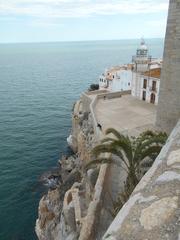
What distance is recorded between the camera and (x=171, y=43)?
17.2 m

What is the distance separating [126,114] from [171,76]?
35.5ft

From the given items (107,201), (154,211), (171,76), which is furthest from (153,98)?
(154,211)

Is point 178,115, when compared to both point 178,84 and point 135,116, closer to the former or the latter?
point 178,84

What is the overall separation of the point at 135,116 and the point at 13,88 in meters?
60.1

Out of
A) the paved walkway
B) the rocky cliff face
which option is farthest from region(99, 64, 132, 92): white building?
the rocky cliff face

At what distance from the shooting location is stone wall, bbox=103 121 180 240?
3.46 metres

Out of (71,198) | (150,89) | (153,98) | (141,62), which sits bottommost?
(71,198)

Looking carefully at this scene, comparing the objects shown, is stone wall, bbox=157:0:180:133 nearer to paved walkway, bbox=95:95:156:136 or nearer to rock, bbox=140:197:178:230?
paved walkway, bbox=95:95:156:136

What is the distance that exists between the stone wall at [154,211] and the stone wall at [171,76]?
14118mm

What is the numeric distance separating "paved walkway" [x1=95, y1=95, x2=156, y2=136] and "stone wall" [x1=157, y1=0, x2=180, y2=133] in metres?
3.67

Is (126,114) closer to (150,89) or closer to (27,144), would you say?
(150,89)

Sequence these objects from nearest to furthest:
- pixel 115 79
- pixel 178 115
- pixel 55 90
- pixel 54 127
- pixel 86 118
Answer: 1. pixel 178 115
2. pixel 86 118
3. pixel 115 79
4. pixel 54 127
5. pixel 55 90

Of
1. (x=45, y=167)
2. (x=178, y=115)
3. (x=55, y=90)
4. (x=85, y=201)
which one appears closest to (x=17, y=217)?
(x=45, y=167)

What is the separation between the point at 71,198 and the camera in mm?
17984
